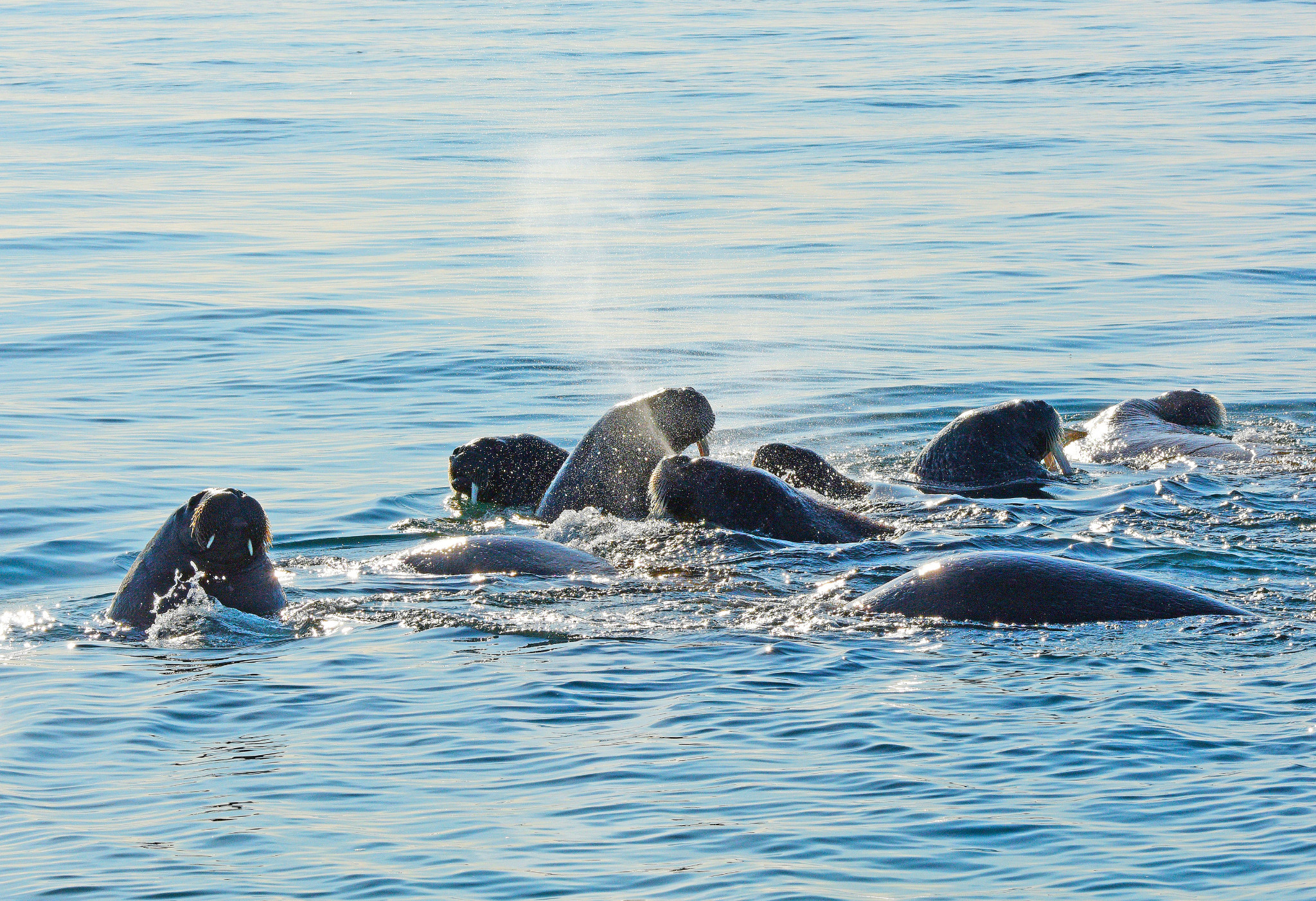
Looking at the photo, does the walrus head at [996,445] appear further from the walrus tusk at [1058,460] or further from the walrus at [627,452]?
the walrus at [627,452]

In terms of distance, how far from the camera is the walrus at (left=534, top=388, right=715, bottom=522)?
9.48 meters

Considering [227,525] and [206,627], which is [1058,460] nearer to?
[227,525]

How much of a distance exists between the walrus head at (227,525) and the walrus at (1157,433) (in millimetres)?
5840

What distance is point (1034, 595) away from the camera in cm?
696

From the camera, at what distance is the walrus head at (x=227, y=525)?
7387mm

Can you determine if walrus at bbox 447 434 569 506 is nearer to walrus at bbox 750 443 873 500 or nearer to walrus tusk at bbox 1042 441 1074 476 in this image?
walrus at bbox 750 443 873 500

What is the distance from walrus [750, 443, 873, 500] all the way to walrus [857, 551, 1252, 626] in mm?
2883

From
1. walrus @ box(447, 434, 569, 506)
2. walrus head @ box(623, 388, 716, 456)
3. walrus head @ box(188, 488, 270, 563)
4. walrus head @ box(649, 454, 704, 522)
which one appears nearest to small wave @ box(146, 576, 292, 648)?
walrus head @ box(188, 488, 270, 563)

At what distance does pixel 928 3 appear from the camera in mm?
57906

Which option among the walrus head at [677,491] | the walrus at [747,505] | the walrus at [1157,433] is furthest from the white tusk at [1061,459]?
the walrus head at [677,491]

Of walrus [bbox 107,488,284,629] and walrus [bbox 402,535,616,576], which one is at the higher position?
walrus [bbox 107,488,284,629]

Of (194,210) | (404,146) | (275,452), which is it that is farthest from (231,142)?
(275,452)

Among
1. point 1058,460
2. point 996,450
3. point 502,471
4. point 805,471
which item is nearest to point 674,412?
point 805,471

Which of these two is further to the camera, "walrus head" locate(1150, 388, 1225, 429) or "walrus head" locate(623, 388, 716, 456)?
"walrus head" locate(1150, 388, 1225, 429)
